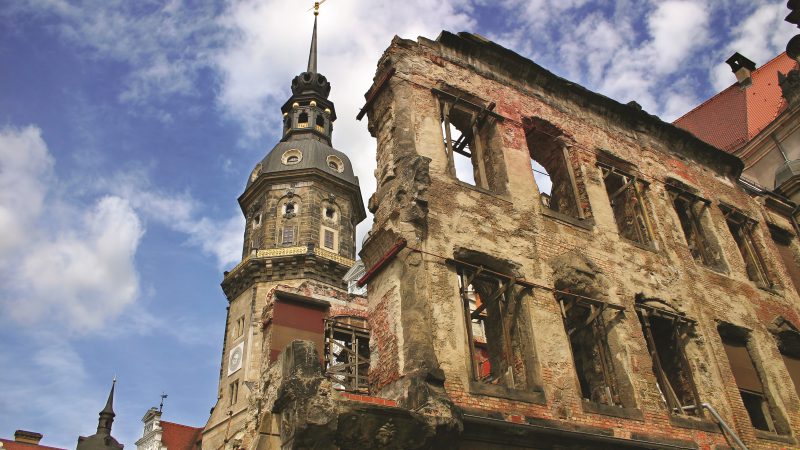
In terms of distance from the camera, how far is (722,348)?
38.9 feet

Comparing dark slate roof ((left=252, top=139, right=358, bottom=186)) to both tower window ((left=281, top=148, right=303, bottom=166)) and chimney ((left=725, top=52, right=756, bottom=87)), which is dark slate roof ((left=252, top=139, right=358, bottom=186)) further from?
chimney ((left=725, top=52, right=756, bottom=87))

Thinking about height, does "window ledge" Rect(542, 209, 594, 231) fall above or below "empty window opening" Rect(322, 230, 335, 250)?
below

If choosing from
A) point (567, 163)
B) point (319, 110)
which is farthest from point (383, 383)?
point (319, 110)

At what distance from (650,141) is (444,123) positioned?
6019mm

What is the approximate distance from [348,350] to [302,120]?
77.6 feet

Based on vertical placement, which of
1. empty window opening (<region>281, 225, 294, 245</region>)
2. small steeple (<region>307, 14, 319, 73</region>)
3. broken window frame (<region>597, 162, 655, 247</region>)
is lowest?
broken window frame (<region>597, 162, 655, 247</region>)

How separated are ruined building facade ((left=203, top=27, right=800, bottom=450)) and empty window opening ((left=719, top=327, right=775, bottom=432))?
46 millimetres

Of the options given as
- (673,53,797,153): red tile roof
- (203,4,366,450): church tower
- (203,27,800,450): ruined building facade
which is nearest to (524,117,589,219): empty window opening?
(203,27,800,450): ruined building facade

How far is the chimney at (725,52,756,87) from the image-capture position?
27.6 metres

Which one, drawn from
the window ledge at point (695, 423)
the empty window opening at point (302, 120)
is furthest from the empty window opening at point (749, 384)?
the empty window opening at point (302, 120)

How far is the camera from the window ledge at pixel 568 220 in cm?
1102

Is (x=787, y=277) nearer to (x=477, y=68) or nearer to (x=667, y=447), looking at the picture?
(x=667, y=447)

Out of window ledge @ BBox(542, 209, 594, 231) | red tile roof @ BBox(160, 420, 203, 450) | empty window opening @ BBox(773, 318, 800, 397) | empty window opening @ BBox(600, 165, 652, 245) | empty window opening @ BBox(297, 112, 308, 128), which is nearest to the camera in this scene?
window ledge @ BBox(542, 209, 594, 231)

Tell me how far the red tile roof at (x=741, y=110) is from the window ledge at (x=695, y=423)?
1805 centimetres
